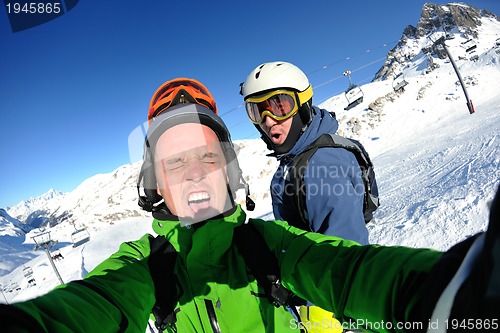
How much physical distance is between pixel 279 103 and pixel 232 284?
3.05 m

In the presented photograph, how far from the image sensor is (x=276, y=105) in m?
4.22

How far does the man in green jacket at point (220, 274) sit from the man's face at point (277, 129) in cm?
120

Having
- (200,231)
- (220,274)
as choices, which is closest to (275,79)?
(200,231)

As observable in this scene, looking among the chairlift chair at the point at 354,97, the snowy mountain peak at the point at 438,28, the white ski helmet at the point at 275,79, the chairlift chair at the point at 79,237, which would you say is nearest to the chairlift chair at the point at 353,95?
the chairlift chair at the point at 354,97

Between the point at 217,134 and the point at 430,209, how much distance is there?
5027 millimetres

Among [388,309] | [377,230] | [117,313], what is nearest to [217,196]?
[117,313]

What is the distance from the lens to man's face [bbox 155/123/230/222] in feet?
7.24

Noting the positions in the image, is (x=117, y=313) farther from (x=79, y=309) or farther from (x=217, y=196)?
(x=217, y=196)

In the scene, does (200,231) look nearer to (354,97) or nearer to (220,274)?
(220,274)

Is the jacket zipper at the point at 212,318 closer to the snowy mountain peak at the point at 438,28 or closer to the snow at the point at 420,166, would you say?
the snow at the point at 420,166

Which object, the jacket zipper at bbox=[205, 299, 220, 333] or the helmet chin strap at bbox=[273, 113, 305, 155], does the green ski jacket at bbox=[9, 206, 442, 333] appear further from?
the helmet chin strap at bbox=[273, 113, 305, 155]

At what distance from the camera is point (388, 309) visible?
1.03m

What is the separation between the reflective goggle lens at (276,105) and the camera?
4023 mm

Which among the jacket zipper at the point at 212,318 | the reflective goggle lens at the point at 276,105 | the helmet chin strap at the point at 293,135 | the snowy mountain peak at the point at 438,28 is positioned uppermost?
the snowy mountain peak at the point at 438,28
